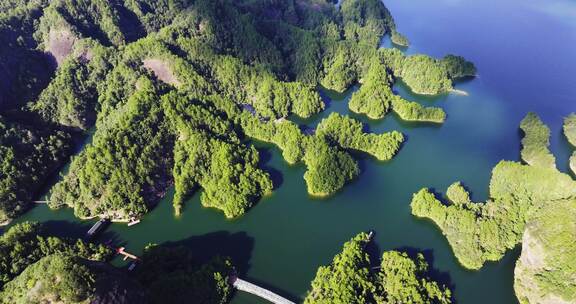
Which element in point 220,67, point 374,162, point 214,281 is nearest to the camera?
point 214,281

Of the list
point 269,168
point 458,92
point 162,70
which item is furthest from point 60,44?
point 458,92

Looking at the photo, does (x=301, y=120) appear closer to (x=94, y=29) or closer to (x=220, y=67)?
(x=220, y=67)

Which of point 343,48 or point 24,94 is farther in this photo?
point 343,48

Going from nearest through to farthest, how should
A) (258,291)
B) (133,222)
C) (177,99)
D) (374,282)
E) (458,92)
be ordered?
(374,282) → (258,291) → (133,222) → (177,99) → (458,92)

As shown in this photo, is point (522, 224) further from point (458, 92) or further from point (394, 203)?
point (458, 92)

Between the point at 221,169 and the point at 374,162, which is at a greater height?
the point at 374,162

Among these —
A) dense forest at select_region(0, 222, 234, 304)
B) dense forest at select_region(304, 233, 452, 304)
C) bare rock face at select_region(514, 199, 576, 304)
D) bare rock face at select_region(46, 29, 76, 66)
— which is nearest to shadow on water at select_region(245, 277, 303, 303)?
dense forest at select_region(304, 233, 452, 304)

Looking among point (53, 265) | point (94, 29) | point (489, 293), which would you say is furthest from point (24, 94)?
Result: point (489, 293)

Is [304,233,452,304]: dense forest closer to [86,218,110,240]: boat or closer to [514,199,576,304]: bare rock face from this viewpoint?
[514,199,576,304]: bare rock face
